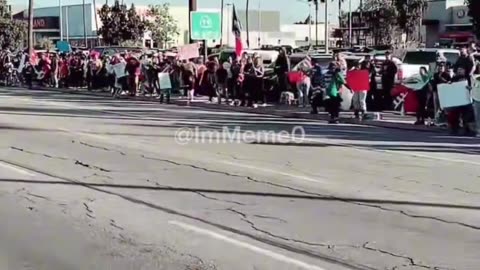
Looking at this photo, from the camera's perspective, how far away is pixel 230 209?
393 inches

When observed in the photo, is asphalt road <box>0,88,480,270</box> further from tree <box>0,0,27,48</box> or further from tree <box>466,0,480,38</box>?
tree <box>0,0,27,48</box>

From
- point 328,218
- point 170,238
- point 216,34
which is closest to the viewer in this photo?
point 170,238

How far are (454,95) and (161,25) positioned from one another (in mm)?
68323

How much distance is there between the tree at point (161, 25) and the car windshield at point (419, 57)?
54780 millimetres

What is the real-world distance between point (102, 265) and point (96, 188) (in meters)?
4.15

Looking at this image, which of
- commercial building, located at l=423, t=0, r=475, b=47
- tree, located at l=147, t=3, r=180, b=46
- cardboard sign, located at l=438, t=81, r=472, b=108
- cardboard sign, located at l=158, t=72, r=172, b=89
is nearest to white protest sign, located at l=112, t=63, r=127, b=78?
cardboard sign, located at l=158, t=72, r=172, b=89

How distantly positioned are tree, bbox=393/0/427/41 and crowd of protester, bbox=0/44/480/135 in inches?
1315

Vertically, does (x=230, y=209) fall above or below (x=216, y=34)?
below

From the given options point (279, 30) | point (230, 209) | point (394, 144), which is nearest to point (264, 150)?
point (394, 144)

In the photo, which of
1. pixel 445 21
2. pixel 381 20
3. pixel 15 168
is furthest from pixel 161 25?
pixel 15 168

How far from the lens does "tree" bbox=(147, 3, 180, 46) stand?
84750 mm

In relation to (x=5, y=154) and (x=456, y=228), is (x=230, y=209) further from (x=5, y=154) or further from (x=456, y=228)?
(x=5, y=154)

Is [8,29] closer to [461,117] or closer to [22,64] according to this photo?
[22,64]

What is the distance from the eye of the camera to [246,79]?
27.9 metres
